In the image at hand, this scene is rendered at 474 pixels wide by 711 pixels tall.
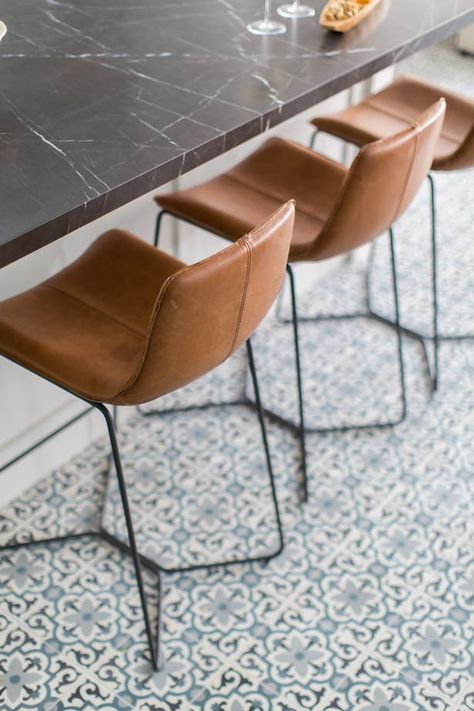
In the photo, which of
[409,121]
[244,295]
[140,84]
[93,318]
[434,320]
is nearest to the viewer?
[244,295]

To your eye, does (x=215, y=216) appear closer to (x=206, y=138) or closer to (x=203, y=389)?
(x=206, y=138)

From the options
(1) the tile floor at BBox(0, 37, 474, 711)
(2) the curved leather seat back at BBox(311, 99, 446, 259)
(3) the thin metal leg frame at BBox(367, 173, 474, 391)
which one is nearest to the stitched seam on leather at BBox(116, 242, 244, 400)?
(2) the curved leather seat back at BBox(311, 99, 446, 259)

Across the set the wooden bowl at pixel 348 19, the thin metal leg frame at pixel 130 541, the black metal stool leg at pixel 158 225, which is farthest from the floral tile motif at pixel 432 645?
the wooden bowl at pixel 348 19

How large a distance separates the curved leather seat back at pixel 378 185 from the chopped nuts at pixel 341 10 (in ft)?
1.43

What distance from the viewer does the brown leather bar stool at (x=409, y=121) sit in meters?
2.61

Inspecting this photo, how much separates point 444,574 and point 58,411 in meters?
1.04

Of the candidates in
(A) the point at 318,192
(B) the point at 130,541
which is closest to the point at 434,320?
(A) the point at 318,192

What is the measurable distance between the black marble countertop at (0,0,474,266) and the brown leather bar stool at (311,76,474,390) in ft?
0.83

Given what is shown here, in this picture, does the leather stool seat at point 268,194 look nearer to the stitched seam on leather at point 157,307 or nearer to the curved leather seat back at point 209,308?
the curved leather seat back at point 209,308

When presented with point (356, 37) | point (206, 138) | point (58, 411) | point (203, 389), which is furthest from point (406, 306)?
Result: point (206, 138)

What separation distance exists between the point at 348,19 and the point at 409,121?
42 centimetres

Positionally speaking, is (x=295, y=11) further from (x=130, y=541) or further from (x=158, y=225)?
(x=130, y=541)

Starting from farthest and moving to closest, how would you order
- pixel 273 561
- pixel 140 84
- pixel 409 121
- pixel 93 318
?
pixel 409 121, pixel 273 561, pixel 140 84, pixel 93 318

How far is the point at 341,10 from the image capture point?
2.51 metres
